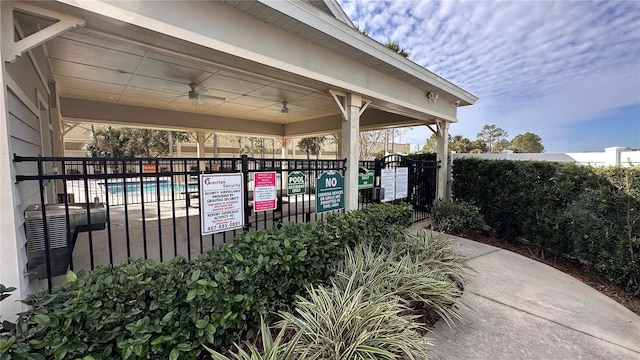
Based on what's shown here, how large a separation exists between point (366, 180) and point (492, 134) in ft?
176

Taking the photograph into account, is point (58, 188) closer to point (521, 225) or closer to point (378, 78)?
point (378, 78)

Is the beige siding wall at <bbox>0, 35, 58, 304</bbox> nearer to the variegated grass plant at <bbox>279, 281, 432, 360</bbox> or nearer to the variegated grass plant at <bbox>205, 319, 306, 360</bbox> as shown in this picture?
the variegated grass plant at <bbox>205, 319, 306, 360</bbox>

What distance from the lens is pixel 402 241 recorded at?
13.1 feet

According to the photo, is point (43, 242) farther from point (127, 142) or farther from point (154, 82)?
point (127, 142)

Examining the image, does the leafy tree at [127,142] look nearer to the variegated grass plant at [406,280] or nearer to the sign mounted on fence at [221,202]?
the sign mounted on fence at [221,202]

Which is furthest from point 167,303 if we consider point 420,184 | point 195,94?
point 420,184

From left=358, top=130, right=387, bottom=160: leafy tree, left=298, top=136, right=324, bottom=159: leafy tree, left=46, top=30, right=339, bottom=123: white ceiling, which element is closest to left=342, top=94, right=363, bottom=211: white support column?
left=46, top=30, right=339, bottom=123: white ceiling

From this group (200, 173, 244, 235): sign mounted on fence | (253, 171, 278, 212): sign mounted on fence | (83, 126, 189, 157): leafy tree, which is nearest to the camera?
(200, 173, 244, 235): sign mounted on fence

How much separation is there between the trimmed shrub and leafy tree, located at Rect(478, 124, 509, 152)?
49262 mm

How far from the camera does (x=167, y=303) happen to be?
1801 mm

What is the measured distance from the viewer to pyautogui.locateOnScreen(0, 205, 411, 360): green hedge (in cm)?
149

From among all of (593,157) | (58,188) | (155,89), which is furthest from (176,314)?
(593,157)

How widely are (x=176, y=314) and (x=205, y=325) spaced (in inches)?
8.4

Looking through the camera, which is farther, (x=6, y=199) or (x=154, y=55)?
(x=154, y=55)
